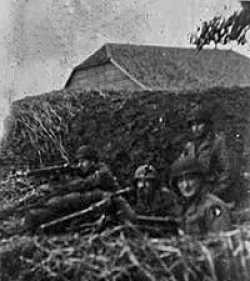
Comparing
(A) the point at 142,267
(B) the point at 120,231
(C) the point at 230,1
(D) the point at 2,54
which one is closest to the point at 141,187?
(B) the point at 120,231

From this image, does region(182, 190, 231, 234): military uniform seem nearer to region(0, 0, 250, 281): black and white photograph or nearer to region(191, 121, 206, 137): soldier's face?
region(0, 0, 250, 281): black and white photograph

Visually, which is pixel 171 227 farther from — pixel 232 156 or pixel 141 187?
pixel 232 156

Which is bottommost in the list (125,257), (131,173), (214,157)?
(125,257)

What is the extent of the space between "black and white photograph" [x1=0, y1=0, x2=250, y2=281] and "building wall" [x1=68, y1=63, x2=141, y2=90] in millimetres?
1500

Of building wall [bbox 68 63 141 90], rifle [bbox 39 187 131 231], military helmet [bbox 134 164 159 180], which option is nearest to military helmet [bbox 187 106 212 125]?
military helmet [bbox 134 164 159 180]

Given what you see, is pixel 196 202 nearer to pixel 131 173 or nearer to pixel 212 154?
pixel 212 154

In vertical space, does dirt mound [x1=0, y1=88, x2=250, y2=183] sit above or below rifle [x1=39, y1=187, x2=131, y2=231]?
above

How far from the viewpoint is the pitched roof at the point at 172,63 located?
34.1 feet

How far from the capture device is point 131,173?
650 cm

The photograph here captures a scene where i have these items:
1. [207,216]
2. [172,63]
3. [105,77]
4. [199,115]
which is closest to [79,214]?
[207,216]

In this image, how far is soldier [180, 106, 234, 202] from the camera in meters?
6.21

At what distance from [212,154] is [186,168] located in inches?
12.0

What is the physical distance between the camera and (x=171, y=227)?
611 centimetres

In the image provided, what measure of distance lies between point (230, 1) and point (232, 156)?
2133mm
